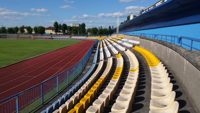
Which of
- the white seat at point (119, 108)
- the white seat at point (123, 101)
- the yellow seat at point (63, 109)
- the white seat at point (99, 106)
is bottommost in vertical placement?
the yellow seat at point (63, 109)

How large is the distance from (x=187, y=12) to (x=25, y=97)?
9.79 metres

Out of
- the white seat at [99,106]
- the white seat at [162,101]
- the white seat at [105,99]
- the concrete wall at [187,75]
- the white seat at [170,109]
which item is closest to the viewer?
the white seat at [170,109]

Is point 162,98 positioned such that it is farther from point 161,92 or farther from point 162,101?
point 161,92

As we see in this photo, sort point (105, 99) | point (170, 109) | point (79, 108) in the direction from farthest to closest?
point (105, 99), point (79, 108), point (170, 109)

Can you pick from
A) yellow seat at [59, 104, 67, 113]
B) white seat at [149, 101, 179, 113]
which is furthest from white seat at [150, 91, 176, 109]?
yellow seat at [59, 104, 67, 113]

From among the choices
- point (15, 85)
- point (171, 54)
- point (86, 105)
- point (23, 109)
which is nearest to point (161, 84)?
point (86, 105)

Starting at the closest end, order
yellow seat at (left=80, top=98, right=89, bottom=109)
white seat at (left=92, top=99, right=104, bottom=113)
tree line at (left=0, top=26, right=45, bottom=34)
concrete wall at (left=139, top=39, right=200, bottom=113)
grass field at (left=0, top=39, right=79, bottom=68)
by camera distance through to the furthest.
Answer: concrete wall at (left=139, top=39, right=200, bottom=113), white seat at (left=92, top=99, right=104, bottom=113), yellow seat at (left=80, top=98, right=89, bottom=109), grass field at (left=0, top=39, right=79, bottom=68), tree line at (left=0, top=26, right=45, bottom=34)

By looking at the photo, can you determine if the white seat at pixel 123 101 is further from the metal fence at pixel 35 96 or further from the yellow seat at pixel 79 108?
the metal fence at pixel 35 96

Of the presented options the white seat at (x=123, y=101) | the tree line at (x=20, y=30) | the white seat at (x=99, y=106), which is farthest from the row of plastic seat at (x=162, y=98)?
the tree line at (x=20, y=30)

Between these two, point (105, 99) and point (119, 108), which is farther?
point (105, 99)

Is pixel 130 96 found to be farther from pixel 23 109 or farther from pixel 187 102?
pixel 23 109

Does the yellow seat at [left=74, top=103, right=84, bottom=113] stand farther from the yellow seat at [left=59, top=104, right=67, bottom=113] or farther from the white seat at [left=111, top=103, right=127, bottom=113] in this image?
the white seat at [left=111, top=103, right=127, bottom=113]

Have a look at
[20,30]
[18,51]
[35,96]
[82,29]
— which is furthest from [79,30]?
[35,96]

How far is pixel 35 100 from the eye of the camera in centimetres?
1070
